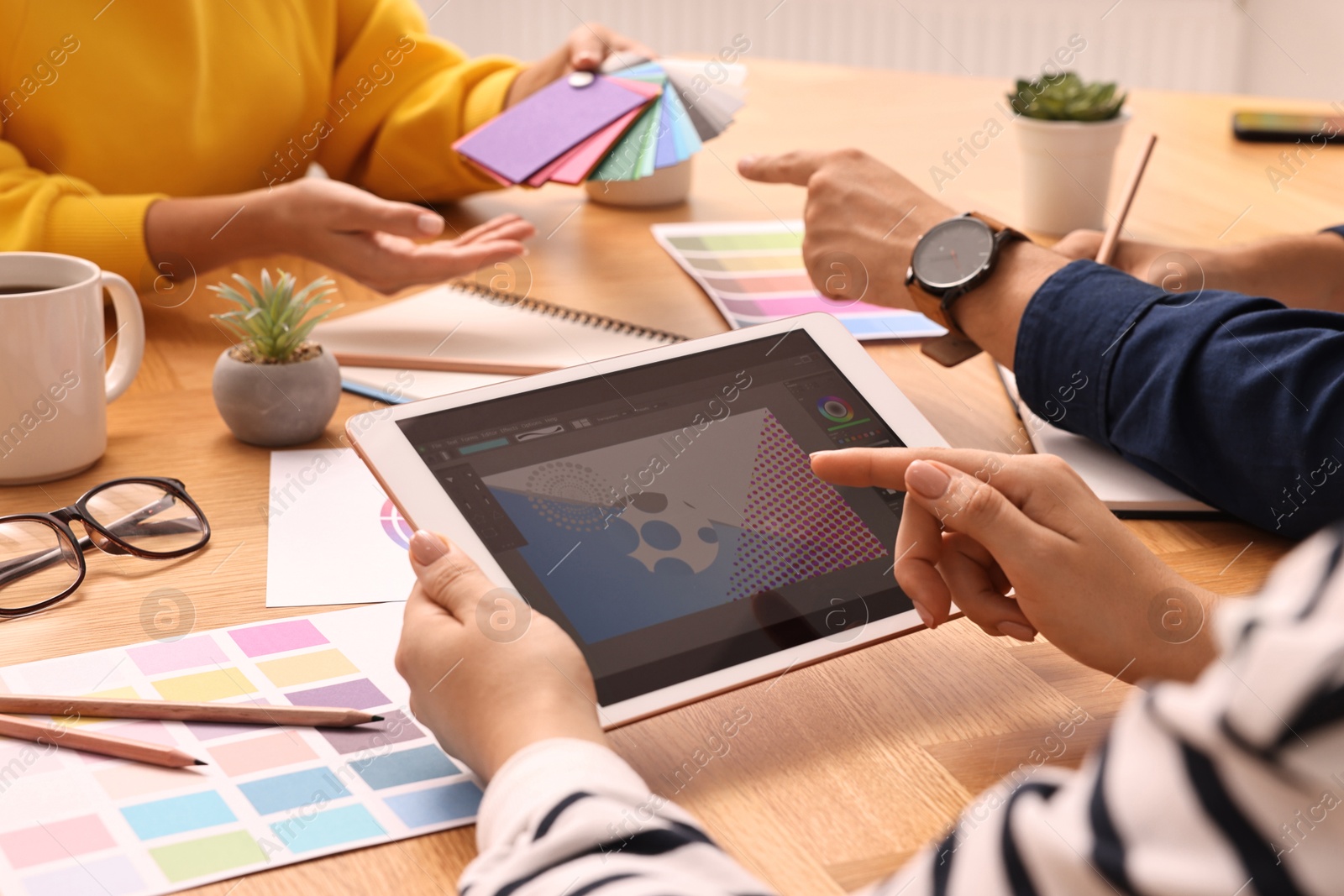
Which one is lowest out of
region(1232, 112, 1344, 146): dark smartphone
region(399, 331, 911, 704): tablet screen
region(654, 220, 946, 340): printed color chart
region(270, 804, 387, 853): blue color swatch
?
region(1232, 112, 1344, 146): dark smartphone

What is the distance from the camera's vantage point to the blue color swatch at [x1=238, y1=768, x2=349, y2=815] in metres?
0.55

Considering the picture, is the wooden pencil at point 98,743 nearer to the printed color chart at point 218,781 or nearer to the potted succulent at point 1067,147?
the printed color chart at point 218,781

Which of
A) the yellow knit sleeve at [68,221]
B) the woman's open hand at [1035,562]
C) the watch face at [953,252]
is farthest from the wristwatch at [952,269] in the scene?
the yellow knit sleeve at [68,221]

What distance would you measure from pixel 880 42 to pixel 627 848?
3.29 meters

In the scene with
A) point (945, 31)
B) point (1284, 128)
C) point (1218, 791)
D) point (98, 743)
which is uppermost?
Answer: point (1218, 791)

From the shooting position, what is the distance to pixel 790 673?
635 millimetres

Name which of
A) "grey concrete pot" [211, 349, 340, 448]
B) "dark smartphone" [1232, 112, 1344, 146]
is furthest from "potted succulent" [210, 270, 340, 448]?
"dark smartphone" [1232, 112, 1344, 146]

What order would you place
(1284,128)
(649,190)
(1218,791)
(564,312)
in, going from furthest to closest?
1. (1284,128)
2. (649,190)
3. (564,312)
4. (1218,791)

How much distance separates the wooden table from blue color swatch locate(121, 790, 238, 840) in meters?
0.04

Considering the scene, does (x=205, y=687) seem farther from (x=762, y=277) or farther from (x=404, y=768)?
(x=762, y=277)

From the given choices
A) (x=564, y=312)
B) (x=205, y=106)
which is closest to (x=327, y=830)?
(x=564, y=312)

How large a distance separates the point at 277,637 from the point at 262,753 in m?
0.10

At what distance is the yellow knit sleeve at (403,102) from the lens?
146cm

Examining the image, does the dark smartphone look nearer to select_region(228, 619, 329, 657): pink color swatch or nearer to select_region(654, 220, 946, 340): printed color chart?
select_region(654, 220, 946, 340): printed color chart
